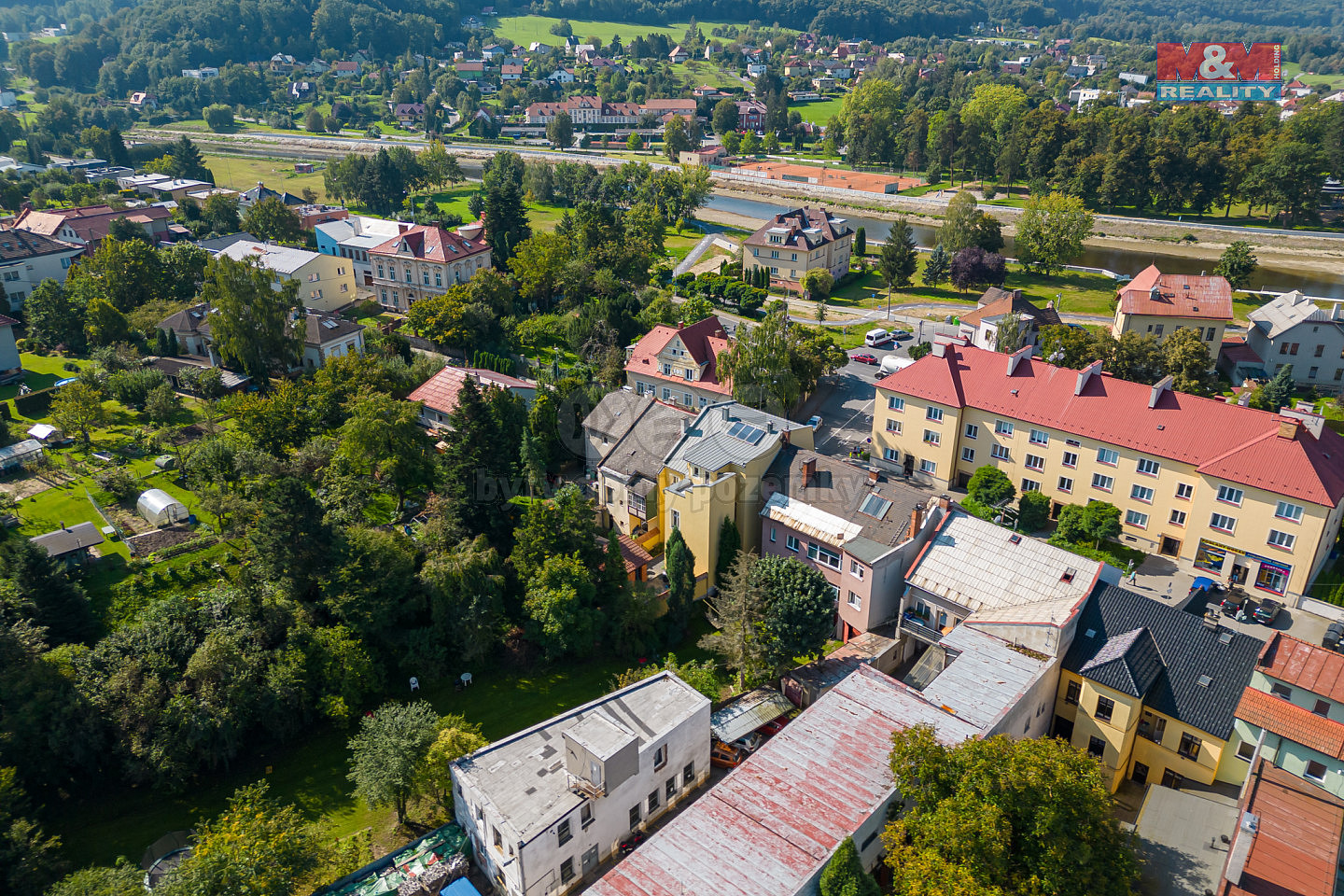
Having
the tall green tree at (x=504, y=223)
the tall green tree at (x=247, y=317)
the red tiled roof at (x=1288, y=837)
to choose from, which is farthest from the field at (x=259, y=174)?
the red tiled roof at (x=1288, y=837)

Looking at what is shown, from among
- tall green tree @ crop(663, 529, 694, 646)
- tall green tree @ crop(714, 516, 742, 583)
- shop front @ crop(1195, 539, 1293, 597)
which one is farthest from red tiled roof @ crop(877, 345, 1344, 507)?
tall green tree @ crop(663, 529, 694, 646)

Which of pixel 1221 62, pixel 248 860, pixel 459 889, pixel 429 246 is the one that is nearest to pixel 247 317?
pixel 429 246

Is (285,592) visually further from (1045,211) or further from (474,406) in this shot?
(1045,211)

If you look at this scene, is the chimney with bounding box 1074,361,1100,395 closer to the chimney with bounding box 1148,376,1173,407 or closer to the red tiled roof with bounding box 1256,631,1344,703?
the chimney with bounding box 1148,376,1173,407

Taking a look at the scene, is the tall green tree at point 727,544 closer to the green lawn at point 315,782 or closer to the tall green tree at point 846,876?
the green lawn at point 315,782

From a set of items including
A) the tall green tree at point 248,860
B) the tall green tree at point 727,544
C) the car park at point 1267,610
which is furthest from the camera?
the tall green tree at point 727,544

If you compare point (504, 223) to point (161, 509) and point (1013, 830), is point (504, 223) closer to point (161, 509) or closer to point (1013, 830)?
point (161, 509)

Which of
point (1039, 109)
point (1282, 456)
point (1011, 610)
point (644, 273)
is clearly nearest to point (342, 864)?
point (1011, 610)
